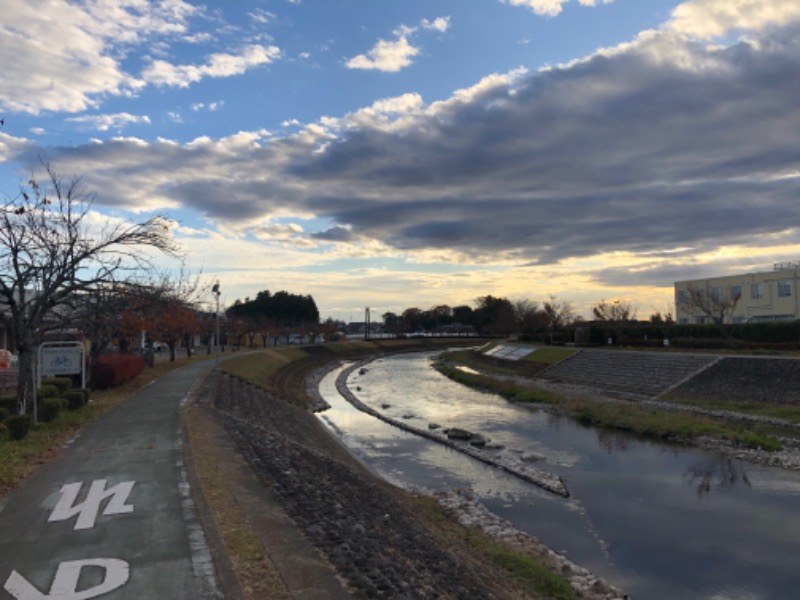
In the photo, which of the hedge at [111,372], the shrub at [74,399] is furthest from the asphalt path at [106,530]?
the hedge at [111,372]

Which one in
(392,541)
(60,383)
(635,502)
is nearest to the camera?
(392,541)

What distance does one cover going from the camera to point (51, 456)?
44.6ft

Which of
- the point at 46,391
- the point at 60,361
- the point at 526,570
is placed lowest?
the point at 526,570

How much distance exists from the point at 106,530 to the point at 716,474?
17.5 metres

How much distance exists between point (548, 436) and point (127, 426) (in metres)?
17.1

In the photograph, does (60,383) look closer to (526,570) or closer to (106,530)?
(106,530)

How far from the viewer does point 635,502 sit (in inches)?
632

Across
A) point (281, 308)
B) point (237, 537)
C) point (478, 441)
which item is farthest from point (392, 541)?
point (281, 308)

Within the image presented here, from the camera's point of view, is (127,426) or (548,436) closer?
(127,426)

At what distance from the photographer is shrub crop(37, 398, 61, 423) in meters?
17.2

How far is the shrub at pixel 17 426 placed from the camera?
14.7m

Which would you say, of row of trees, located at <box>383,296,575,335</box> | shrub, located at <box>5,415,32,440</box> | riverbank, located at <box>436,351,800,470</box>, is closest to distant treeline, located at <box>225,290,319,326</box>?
row of trees, located at <box>383,296,575,335</box>

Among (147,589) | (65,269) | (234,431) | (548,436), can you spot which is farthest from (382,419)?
(147,589)

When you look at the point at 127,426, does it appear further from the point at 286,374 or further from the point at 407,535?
the point at 286,374
